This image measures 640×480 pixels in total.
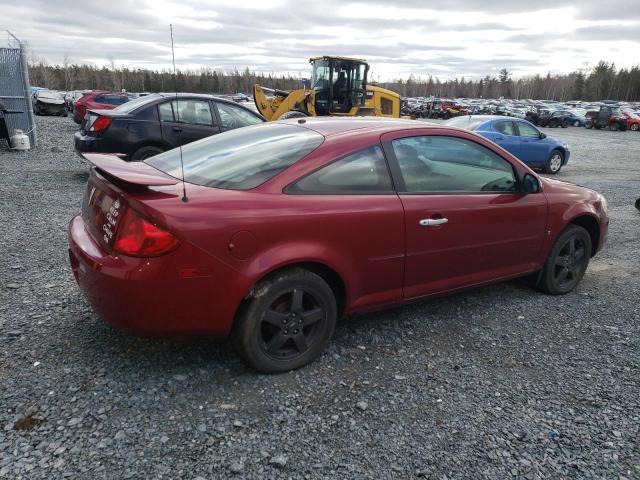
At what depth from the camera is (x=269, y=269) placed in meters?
2.67

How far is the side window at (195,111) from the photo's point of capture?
806cm

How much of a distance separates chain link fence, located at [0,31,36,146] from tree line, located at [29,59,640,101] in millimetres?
57243

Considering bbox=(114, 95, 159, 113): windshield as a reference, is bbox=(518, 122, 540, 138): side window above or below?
below

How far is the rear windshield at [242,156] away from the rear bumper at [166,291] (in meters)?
0.54

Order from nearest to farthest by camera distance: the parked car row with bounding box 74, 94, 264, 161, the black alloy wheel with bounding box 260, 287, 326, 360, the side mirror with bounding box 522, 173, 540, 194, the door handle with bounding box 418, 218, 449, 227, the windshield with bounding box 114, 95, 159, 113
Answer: the black alloy wheel with bounding box 260, 287, 326, 360
the door handle with bounding box 418, 218, 449, 227
the side mirror with bounding box 522, 173, 540, 194
the parked car row with bounding box 74, 94, 264, 161
the windshield with bounding box 114, 95, 159, 113

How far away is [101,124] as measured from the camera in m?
7.49

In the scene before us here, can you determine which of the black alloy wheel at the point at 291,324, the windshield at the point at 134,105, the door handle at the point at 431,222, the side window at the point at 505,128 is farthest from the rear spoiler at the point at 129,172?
the side window at the point at 505,128

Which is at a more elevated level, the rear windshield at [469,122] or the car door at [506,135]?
the rear windshield at [469,122]

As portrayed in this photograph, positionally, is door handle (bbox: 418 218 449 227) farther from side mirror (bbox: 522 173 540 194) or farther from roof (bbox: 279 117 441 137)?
side mirror (bbox: 522 173 540 194)

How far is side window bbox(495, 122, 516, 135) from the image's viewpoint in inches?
481

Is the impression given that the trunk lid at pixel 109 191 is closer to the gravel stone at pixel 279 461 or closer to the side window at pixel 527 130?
the gravel stone at pixel 279 461

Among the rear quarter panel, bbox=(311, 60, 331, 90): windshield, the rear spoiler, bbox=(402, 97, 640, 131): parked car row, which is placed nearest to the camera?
the rear spoiler

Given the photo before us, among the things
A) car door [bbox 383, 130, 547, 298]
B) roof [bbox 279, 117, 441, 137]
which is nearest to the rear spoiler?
roof [bbox 279, 117, 441, 137]

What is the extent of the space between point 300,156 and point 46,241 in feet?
11.7
